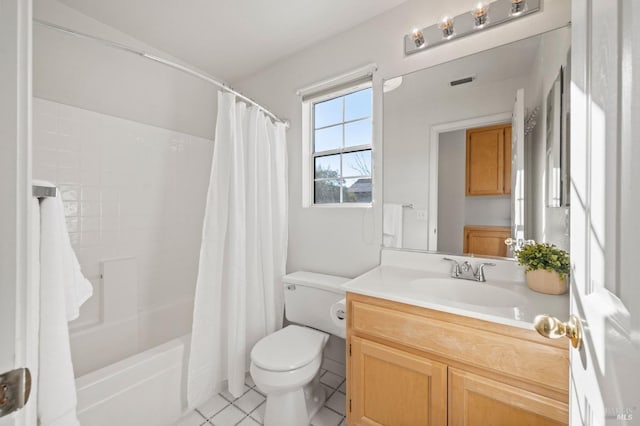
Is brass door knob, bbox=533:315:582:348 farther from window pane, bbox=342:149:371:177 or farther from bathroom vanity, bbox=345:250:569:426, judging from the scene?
window pane, bbox=342:149:371:177

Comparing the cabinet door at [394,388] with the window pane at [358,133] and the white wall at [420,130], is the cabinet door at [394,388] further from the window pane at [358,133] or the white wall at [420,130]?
the window pane at [358,133]

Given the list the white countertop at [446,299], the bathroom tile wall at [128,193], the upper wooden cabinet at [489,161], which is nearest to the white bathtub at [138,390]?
the bathroom tile wall at [128,193]

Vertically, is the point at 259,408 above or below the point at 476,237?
below

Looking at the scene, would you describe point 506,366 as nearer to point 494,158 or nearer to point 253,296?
point 494,158

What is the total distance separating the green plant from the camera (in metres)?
1.08

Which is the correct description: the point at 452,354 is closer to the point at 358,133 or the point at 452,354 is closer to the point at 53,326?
the point at 53,326

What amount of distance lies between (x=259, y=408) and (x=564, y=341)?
5.14 ft

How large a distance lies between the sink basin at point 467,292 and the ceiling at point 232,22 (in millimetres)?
1655

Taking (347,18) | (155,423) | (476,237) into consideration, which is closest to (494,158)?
(476,237)

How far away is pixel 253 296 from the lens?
177 centimetres

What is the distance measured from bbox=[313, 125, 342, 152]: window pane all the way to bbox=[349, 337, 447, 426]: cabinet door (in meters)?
1.37

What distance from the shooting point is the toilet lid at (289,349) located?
1.32 meters

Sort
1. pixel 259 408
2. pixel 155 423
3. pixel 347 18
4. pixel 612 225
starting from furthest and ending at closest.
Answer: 1. pixel 347 18
2. pixel 259 408
3. pixel 155 423
4. pixel 612 225

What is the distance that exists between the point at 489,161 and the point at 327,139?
1111mm
